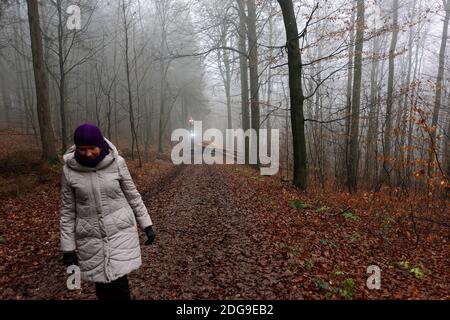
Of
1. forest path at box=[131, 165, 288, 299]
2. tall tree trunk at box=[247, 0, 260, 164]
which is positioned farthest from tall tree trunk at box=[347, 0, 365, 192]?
forest path at box=[131, 165, 288, 299]

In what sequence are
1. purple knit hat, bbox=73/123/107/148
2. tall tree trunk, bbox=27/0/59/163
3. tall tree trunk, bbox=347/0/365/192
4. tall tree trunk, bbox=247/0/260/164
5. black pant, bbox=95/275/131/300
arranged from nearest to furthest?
purple knit hat, bbox=73/123/107/148 < black pant, bbox=95/275/131/300 < tall tree trunk, bbox=27/0/59/163 < tall tree trunk, bbox=347/0/365/192 < tall tree trunk, bbox=247/0/260/164

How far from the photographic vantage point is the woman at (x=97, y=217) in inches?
113

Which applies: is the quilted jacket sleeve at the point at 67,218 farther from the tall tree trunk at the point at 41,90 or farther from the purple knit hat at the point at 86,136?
the tall tree trunk at the point at 41,90

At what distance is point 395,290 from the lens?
4344mm

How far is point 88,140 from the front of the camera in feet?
9.07

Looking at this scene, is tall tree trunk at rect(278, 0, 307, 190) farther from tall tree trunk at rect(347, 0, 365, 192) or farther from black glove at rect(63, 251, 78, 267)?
black glove at rect(63, 251, 78, 267)

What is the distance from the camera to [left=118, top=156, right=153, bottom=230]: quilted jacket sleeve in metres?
3.10

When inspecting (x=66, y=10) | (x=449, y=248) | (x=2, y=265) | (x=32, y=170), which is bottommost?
(x=449, y=248)

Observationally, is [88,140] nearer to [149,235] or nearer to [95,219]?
[95,219]

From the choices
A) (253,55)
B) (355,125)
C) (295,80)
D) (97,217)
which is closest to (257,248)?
(97,217)

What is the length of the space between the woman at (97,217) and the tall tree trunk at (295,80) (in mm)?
7276
